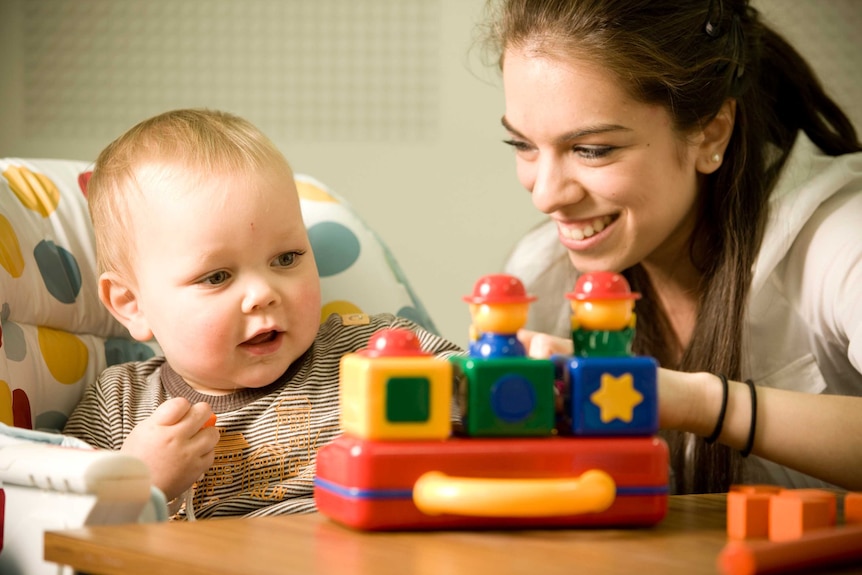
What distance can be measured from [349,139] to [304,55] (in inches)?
7.6

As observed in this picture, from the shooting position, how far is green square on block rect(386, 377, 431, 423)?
0.68 m

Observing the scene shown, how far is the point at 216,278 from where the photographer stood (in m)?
1.02

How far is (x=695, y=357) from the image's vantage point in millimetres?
1283

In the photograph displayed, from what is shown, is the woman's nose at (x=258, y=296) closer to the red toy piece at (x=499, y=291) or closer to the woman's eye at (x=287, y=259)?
the woman's eye at (x=287, y=259)

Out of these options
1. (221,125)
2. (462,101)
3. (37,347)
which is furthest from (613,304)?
(462,101)

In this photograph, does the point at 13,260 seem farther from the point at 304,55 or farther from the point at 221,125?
the point at 304,55

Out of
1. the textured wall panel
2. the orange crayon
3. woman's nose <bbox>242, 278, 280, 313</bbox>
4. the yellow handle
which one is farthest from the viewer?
the textured wall panel

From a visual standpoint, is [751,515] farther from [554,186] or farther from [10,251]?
[10,251]

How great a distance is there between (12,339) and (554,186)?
2.07ft

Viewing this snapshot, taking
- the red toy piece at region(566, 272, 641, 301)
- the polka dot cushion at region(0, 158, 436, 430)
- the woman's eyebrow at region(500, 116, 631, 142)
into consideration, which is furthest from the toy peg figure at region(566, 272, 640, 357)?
the polka dot cushion at region(0, 158, 436, 430)

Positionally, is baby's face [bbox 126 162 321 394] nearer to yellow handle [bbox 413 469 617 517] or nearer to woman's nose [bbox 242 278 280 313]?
woman's nose [bbox 242 278 280 313]

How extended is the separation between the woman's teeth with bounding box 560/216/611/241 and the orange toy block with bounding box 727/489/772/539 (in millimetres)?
613

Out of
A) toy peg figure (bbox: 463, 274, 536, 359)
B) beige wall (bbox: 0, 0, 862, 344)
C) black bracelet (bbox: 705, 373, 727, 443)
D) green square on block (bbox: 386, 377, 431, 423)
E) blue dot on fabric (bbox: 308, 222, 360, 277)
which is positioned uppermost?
beige wall (bbox: 0, 0, 862, 344)

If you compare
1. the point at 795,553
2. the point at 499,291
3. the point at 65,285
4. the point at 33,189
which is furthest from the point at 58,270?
the point at 795,553
